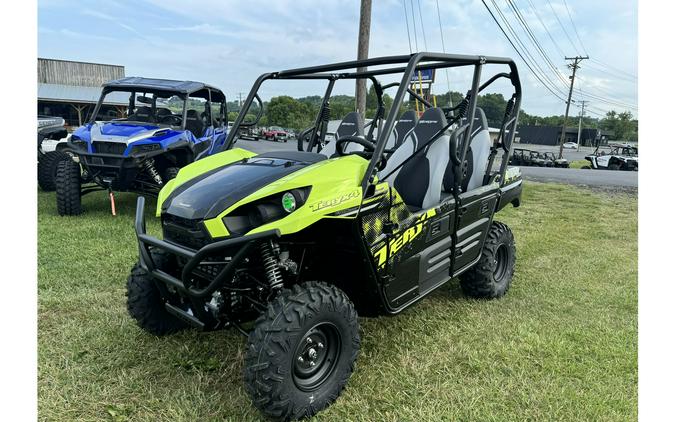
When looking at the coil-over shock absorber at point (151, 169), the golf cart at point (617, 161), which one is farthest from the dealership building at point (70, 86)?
the golf cart at point (617, 161)

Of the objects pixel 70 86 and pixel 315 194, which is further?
pixel 70 86

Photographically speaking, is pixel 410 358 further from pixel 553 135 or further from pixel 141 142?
pixel 553 135

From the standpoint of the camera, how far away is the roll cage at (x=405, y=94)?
2.56 metres

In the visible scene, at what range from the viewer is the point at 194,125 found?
753 centimetres

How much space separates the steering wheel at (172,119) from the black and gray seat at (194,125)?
0.31 metres

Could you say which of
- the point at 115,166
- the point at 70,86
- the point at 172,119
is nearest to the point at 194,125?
the point at 172,119

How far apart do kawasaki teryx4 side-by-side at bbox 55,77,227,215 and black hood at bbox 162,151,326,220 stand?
9.81ft

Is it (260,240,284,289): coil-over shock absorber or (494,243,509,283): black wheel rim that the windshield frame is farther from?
(260,240,284,289): coil-over shock absorber

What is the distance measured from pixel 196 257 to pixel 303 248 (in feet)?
2.24

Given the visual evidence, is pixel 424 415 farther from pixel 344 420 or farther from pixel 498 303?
pixel 498 303

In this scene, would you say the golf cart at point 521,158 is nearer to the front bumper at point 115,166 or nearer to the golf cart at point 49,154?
the golf cart at point 49,154

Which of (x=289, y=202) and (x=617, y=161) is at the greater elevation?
(x=617, y=161)

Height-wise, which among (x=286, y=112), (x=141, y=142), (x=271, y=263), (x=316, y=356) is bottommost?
(x=316, y=356)

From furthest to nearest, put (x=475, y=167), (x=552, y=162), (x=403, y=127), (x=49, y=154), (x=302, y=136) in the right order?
(x=552, y=162)
(x=49, y=154)
(x=302, y=136)
(x=403, y=127)
(x=475, y=167)
